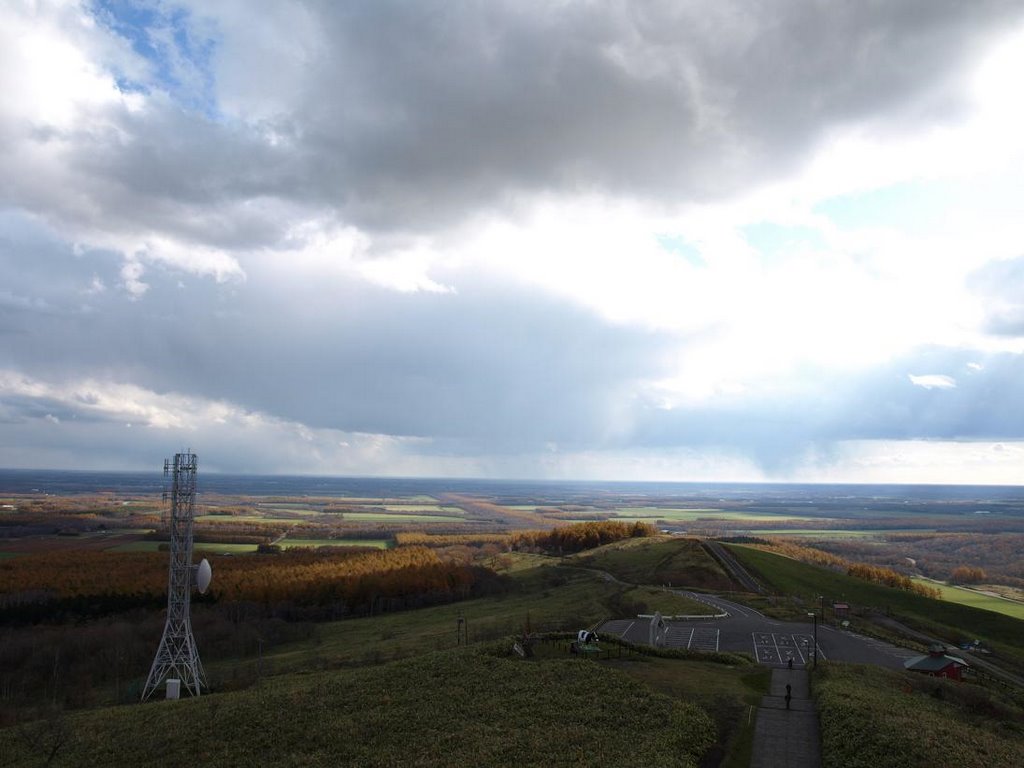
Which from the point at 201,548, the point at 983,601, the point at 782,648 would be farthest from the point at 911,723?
the point at 201,548

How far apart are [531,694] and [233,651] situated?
67148 mm

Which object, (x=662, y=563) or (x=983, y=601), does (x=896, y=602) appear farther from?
(x=983, y=601)

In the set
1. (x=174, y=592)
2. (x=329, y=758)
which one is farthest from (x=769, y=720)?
(x=174, y=592)

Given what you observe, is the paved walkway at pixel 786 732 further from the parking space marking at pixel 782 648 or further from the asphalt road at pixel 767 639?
the asphalt road at pixel 767 639

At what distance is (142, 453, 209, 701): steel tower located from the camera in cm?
5853

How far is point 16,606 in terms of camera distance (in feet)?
342

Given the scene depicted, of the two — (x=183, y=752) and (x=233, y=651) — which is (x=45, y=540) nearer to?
(x=233, y=651)

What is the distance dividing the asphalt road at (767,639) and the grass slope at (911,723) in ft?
32.0

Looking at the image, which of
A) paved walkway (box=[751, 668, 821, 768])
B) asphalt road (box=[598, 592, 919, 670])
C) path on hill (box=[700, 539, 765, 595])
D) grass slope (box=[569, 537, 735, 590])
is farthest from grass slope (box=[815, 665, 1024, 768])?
grass slope (box=[569, 537, 735, 590])

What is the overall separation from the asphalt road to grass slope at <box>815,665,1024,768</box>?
9746mm

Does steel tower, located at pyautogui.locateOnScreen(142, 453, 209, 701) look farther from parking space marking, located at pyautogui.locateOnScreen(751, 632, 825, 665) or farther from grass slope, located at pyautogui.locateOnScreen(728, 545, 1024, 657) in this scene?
grass slope, located at pyautogui.locateOnScreen(728, 545, 1024, 657)

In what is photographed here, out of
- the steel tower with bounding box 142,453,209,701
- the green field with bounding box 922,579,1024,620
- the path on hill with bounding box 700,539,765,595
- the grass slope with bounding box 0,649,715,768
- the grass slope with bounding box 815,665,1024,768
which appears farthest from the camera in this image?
the green field with bounding box 922,579,1024,620

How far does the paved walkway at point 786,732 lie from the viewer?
35.2 meters

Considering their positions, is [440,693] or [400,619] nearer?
[440,693]
